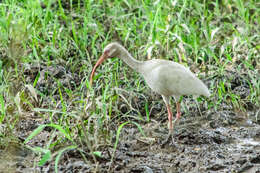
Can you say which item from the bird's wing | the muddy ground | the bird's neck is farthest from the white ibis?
the muddy ground

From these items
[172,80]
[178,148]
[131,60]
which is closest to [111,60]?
[131,60]

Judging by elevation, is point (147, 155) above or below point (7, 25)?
below

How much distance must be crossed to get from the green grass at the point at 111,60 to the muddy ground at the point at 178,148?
120mm

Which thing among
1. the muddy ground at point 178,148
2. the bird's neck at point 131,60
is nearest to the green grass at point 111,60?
the muddy ground at point 178,148

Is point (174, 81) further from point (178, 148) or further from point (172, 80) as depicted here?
point (178, 148)

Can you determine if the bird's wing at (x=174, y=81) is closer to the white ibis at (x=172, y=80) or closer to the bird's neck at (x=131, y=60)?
the white ibis at (x=172, y=80)

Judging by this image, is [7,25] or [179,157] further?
[7,25]

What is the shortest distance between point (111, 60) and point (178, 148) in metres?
1.78

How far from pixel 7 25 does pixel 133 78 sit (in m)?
1.55

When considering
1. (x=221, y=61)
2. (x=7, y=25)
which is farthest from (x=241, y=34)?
(x=7, y=25)

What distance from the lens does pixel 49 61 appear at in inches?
229

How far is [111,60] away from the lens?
5781mm

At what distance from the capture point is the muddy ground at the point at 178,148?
13.1 ft

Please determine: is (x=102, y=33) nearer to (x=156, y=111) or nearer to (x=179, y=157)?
(x=156, y=111)
